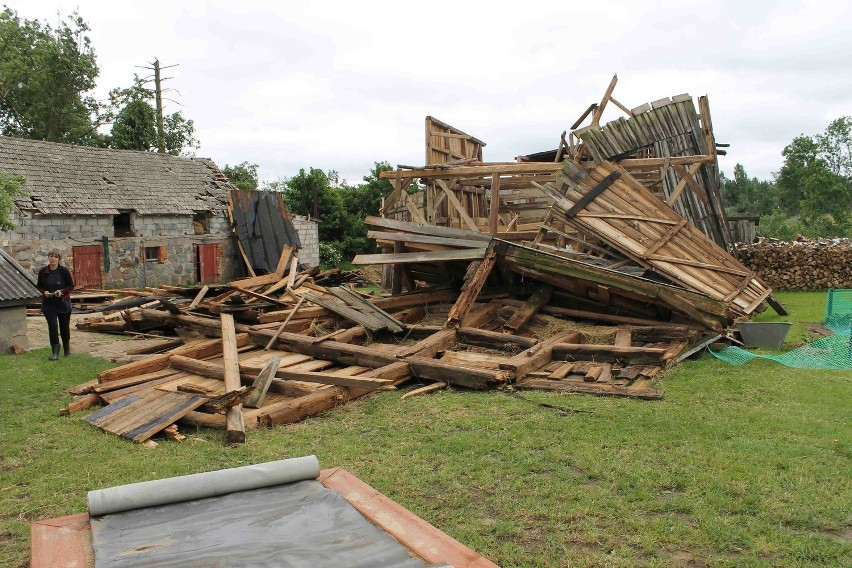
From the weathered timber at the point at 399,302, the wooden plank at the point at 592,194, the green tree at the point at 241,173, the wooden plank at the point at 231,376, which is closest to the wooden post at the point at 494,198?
the weathered timber at the point at 399,302

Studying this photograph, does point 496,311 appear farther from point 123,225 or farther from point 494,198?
point 123,225

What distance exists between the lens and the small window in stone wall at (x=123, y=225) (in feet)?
76.5

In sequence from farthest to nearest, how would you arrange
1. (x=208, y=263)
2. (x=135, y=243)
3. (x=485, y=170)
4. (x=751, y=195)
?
(x=751, y=195), (x=208, y=263), (x=135, y=243), (x=485, y=170)

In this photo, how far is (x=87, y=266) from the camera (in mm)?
21375

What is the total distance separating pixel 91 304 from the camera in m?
17.7

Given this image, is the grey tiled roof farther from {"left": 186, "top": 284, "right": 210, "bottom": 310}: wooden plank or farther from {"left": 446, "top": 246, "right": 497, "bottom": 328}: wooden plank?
{"left": 446, "top": 246, "right": 497, "bottom": 328}: wooden plank

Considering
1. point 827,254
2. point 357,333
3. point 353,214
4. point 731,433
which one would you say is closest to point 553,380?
point 731,433

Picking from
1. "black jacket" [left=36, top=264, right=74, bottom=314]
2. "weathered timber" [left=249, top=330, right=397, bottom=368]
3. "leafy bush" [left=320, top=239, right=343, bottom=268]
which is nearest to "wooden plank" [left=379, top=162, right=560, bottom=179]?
"weathered timber" [left=249, top=330, right=397, bottom=368]

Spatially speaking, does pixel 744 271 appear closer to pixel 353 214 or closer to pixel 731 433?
pixel 731 433

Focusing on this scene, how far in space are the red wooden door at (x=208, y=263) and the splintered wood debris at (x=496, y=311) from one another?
9.14 meters

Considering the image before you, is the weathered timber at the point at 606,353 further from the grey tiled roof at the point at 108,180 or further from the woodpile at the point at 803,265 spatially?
the grey tiled roof at the point at 108,180

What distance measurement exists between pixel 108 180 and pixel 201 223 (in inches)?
138

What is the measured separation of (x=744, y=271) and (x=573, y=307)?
278cm

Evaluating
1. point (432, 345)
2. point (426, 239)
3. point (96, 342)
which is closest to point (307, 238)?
point (96, 342)
